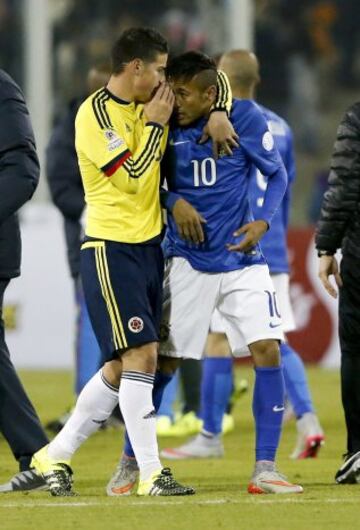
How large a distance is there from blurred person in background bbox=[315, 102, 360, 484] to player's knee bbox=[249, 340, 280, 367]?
1.88 feet

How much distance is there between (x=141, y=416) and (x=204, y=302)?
63cm

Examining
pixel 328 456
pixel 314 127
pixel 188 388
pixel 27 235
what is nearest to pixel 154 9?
pixel 314 127

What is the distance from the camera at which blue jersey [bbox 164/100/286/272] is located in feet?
23.1

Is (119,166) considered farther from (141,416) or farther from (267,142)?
(141,416)

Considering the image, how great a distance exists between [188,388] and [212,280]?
11.6ft

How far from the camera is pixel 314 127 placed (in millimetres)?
18234

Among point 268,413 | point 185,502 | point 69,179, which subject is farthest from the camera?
point 69,179

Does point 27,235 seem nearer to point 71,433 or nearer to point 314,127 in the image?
point 314,127

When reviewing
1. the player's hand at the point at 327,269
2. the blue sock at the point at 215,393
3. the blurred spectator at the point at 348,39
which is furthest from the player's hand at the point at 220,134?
the blurred spectator at the point at 348,39

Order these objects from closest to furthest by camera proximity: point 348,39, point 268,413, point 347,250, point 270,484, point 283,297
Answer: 1. point 270,484
2. point 268,413
3. point 347,250
4. point 283,297
5. point 348,39

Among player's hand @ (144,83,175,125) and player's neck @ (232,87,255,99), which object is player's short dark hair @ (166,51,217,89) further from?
player's neck @ (232,87,255,99)

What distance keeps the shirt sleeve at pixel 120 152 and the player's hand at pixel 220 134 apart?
288 mm

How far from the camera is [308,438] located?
8.91m

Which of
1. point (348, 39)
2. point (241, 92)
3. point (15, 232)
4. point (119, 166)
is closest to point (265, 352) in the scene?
point (119, 166)
